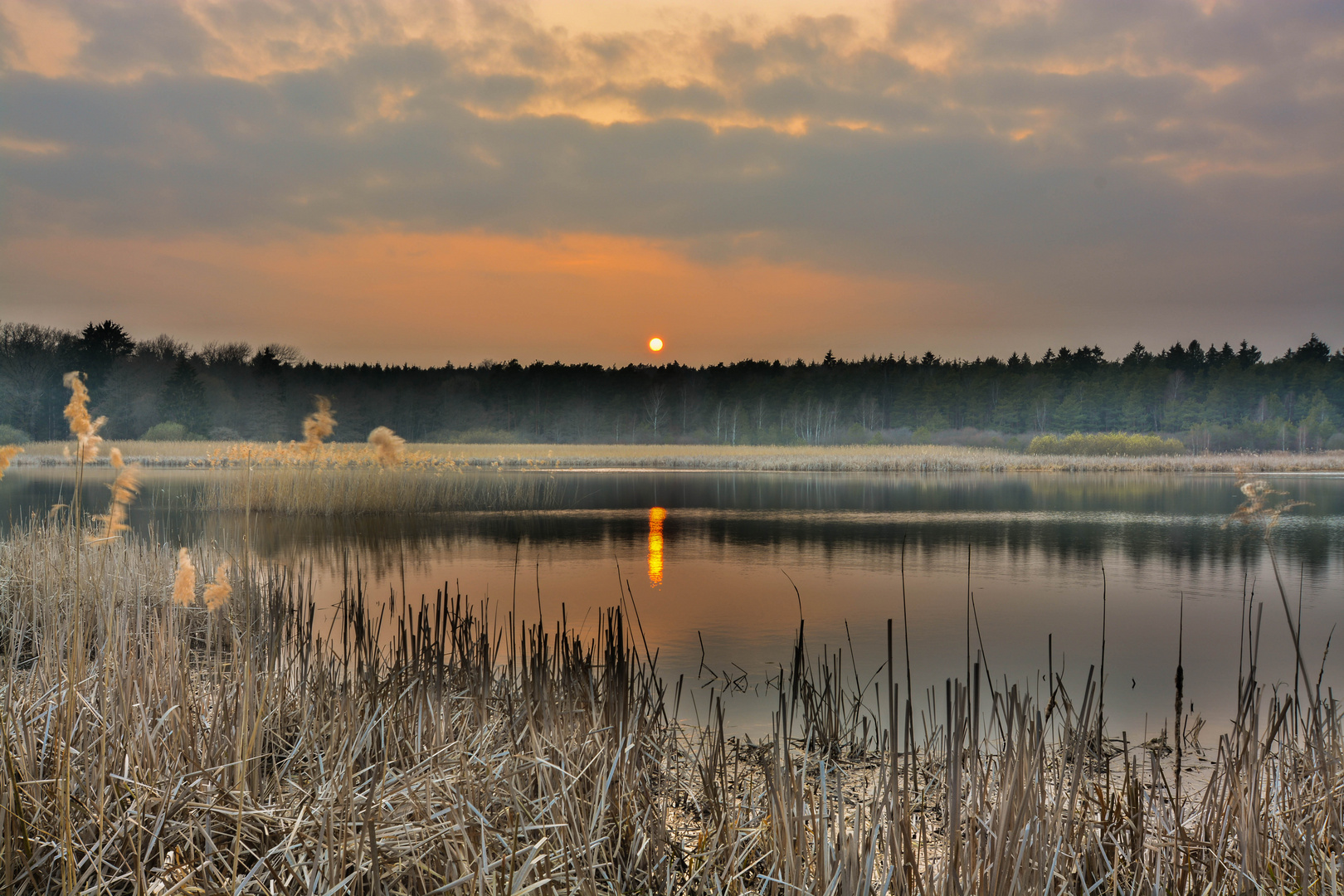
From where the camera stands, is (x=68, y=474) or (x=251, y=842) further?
(x=68, y=474)

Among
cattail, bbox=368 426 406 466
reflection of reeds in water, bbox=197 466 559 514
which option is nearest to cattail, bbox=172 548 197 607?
cattail, bbox=368 426 406 466

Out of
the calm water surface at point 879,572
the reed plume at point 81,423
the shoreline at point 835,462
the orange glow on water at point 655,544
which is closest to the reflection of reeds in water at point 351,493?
the calm water surface at point 879,572

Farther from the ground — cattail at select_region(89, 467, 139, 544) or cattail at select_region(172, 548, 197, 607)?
cattail at select_region(89, 467, 139, 544)

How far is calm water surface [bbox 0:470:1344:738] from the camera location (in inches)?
284

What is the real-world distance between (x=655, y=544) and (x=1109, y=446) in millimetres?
44771

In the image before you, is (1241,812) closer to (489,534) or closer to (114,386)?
(489,534)

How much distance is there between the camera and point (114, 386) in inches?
1924

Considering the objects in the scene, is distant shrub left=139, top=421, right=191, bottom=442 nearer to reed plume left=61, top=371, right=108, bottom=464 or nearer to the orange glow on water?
the orange glow on water

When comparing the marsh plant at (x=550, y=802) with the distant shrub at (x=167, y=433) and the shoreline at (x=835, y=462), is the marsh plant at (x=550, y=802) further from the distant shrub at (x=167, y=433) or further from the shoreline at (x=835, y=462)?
the distant shrub at (x=167, y=433)

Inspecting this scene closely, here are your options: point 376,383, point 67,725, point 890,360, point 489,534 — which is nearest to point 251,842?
point 67,725

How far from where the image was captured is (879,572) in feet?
39.2

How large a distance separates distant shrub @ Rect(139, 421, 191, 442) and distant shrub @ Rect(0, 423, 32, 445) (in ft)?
24.3

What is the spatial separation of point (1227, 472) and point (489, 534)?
36478 mm

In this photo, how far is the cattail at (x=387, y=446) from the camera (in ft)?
10.6
